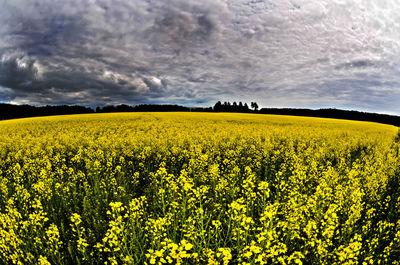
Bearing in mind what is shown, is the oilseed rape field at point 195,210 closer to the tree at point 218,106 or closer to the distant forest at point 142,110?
the distant forest at point 142,110

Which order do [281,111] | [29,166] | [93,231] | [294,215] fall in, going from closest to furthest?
[294,215] → [93,231] → [29,166] → [281,111]

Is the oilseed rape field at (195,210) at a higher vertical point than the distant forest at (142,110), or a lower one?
lower

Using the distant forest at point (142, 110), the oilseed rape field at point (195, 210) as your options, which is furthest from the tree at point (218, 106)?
the oilseed rape field at point (195, 210)

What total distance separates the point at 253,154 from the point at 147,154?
4.95 meters

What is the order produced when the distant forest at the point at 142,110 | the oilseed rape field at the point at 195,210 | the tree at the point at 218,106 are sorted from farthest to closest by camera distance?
the tree at the point at 218,106, the distant forest at the point at 142,110, the oilseed rape field at the point at 195,210

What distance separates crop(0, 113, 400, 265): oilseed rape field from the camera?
2.91 metres

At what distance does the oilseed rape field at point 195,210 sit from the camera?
291 centimetres

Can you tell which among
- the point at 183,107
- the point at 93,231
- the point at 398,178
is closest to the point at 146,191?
the point at 93,231

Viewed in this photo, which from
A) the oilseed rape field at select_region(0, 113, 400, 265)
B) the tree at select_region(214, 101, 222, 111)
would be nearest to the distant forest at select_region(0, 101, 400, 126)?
the tree at select_region(214, 101, 222, 111)

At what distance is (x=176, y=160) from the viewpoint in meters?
8.73

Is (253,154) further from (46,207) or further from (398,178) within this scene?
(46,207)

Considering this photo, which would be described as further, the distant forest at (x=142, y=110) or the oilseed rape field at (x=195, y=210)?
the distant forest at (x=142, y=110)

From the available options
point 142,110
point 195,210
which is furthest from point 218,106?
point 195,210

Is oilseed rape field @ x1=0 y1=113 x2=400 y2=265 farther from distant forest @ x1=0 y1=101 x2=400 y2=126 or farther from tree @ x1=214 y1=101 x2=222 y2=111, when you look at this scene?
tree @ x1=214 y1=101 x2=222 y2=111
